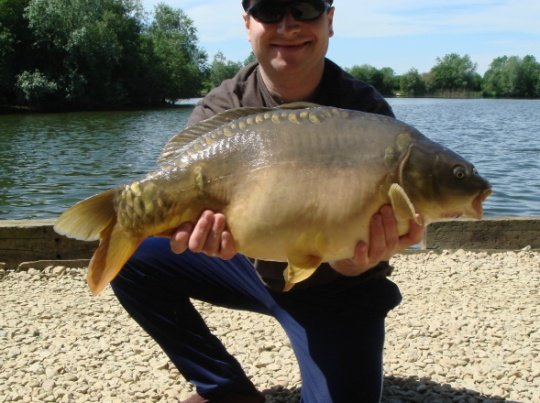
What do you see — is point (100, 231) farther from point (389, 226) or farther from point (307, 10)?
point (307, 10)

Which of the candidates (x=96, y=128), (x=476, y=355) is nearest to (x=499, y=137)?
(x=96, y=128)

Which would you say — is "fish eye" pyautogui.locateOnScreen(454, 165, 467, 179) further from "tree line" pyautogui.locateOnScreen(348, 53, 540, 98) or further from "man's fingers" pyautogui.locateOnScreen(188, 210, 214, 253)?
"tree line" pyautogui.locateOnScreen(348, 53, 540, 98)

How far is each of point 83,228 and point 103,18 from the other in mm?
53276

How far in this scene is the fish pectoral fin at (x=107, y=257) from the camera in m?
2.44

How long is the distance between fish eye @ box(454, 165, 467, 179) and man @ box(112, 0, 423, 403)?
0.55 m

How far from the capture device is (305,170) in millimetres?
2301

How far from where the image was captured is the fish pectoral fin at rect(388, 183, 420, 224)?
2.25m

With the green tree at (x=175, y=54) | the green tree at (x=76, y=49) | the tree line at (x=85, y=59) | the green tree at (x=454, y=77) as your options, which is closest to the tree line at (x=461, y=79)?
the green tree at (x=454, y=77)

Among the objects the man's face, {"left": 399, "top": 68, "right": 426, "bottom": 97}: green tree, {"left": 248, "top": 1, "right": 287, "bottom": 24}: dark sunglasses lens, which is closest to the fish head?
the man's face

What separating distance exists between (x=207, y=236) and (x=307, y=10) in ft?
3.91

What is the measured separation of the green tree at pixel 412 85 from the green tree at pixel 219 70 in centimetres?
2896

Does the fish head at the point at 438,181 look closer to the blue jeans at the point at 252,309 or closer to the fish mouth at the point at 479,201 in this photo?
the fish mouth at the point at 479,201

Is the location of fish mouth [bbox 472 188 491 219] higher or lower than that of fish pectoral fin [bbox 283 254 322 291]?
higher

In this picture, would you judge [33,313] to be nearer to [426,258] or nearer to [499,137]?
[426,258]
